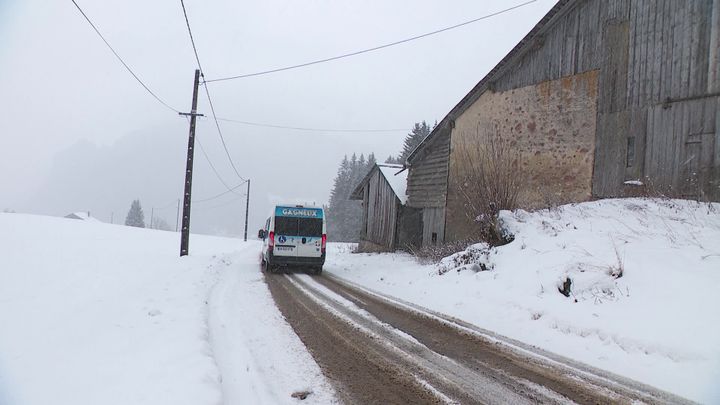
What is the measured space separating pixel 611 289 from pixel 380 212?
19392 millimetres

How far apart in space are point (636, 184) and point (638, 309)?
22.1ft

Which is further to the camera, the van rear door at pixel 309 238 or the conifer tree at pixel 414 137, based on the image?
the conifer tree at pixel 414 137

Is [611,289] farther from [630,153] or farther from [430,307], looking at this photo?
[630,153]

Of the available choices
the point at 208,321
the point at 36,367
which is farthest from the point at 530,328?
the point at 36,367

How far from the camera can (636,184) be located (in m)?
11.2

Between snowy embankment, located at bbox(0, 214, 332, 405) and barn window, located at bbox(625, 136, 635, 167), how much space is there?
34.7ft

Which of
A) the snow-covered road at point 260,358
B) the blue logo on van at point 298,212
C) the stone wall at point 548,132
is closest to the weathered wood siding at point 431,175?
the stone wall at point 548,132

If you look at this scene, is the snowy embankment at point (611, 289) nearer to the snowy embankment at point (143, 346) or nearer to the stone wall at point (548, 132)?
the stone wall at point (548, 132)

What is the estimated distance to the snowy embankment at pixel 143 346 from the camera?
11.8ft

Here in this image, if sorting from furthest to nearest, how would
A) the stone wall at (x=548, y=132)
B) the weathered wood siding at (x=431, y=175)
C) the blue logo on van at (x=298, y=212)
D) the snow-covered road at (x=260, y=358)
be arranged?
the weathered wood siding at (x=431, y=175)
the blue logo on van at (x=298, y=212)
the stone wall at (x=548, y=132)
the snow-covered road at (x=260, y=358)

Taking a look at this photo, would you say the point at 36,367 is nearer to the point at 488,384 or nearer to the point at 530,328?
the point at 488,384

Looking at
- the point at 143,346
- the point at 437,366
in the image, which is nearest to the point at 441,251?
the point at 437,366

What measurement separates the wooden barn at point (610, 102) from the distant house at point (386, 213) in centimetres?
589

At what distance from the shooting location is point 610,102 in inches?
473
